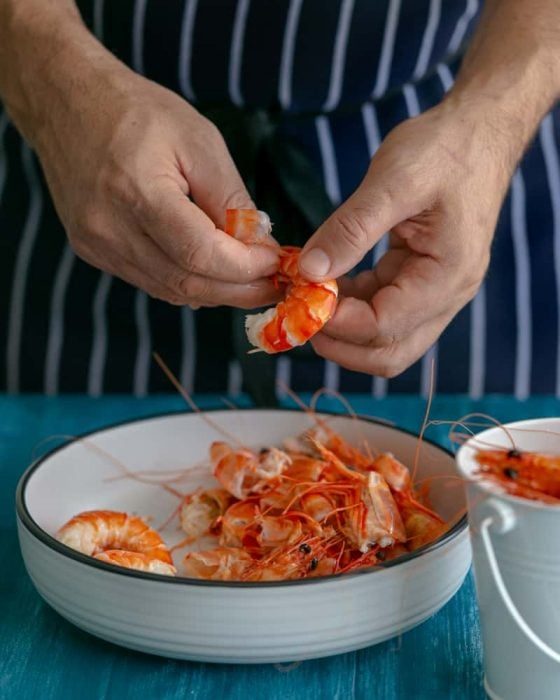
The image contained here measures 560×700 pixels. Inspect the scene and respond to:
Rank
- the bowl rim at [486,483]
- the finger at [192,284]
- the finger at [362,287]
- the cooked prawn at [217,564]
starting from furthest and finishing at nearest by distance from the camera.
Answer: the finger at [362,287]
the finger at [192,284]
the cooked prawn at [217,564]
the bowl rim at [486,483]

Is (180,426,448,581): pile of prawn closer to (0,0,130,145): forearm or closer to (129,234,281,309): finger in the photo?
(129,234,281,309): finger

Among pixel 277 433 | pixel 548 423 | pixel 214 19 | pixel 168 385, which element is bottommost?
pixel 168 385

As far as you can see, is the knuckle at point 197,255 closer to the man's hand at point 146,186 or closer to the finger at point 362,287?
the man's hand at point 146,186

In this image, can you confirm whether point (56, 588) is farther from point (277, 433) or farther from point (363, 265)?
point (363, 265)

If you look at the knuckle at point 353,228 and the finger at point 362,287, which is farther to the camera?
the finger at point 362,287

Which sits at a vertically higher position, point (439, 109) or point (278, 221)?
point (439, 109)

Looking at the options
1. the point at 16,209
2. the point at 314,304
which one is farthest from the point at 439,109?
the point at 16,209

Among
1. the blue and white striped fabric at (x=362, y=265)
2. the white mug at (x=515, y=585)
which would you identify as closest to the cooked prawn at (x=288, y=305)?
the white mug at (x=515, y=585)
